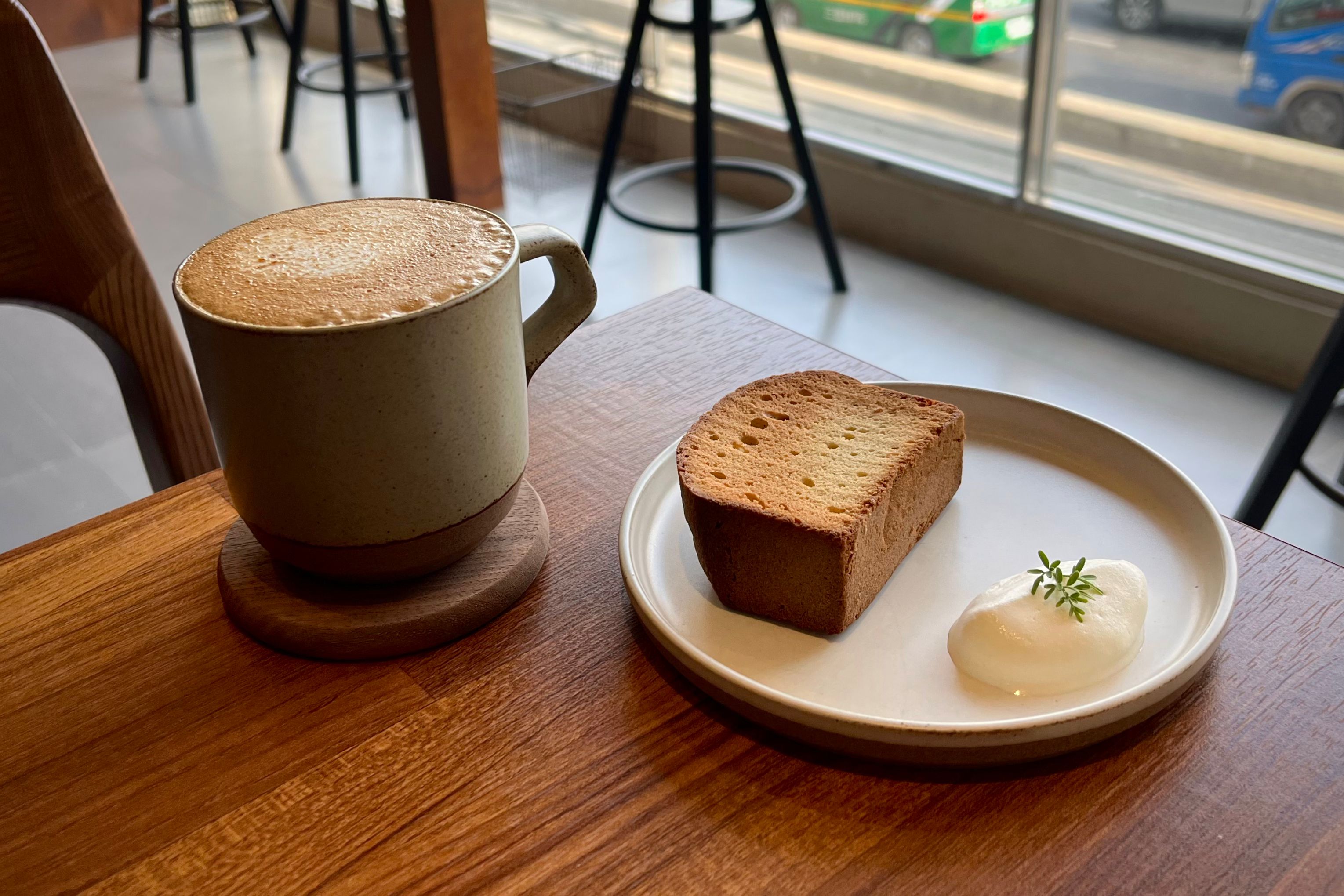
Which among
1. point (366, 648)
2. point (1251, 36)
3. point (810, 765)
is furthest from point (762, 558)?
point (1251, 36)

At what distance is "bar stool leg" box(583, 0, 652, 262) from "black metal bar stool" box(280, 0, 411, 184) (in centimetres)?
107

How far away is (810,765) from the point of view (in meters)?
0.56

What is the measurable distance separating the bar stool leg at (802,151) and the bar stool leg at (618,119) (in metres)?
0.25

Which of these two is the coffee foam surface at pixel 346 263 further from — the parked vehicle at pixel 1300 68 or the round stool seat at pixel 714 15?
the parked vehicle at pixel 1300 68

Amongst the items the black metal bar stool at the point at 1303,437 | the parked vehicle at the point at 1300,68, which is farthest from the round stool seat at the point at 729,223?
the black metal bar stool at the point at 1303,437

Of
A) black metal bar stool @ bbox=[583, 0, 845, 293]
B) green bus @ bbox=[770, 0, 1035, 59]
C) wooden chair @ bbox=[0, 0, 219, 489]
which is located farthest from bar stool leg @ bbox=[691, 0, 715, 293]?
wooden chair @ bbox=[0, 0, 219, 489]

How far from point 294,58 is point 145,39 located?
1.45 meters

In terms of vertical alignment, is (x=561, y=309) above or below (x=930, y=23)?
above

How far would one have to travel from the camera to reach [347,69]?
10.8 ft

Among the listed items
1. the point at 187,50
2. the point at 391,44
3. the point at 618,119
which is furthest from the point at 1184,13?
the point at 187,50

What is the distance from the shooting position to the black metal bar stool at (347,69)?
10.8 feet

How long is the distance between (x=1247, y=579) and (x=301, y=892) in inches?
21.0

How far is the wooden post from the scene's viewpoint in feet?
9.39

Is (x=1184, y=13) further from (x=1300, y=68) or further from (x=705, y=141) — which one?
(x=705, y=141)
